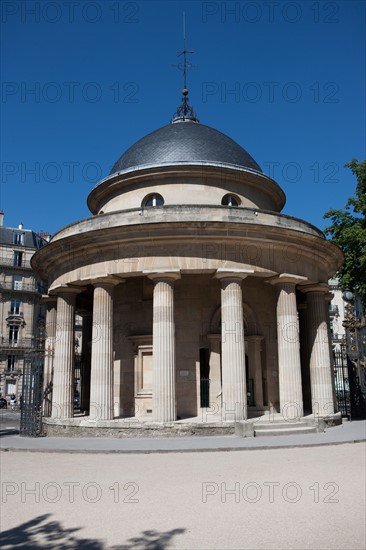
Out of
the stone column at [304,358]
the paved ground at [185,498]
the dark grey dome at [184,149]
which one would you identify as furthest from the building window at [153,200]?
the paved ground at [185,498]

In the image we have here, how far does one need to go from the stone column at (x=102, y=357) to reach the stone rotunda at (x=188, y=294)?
45mm

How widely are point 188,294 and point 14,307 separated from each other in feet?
128

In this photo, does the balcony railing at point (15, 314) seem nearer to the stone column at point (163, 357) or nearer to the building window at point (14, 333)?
the building window at point (14, 333)

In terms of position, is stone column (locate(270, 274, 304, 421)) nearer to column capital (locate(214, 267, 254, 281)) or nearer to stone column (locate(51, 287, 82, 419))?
column capital (locate(214, 267, 254, 281))

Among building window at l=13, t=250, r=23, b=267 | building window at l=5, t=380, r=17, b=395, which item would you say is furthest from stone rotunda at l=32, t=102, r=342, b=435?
building window at l=13, t=250, r=23, b=267

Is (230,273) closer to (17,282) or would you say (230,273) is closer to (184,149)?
(184,149)

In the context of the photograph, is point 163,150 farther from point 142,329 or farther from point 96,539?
point 96,539

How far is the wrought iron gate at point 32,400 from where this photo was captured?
19.5m

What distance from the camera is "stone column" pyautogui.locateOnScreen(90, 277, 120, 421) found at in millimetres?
19078

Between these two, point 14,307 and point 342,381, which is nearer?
point 342,381

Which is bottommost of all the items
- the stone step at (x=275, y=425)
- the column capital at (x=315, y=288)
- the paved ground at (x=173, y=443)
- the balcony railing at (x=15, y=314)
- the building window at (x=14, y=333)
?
the paved ground at (x=173, y=443)

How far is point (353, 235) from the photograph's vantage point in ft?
93.7

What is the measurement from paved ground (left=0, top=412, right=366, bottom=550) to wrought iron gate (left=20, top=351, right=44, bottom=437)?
4.55 m

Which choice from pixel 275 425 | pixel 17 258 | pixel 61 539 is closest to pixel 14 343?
pixel 17 258
